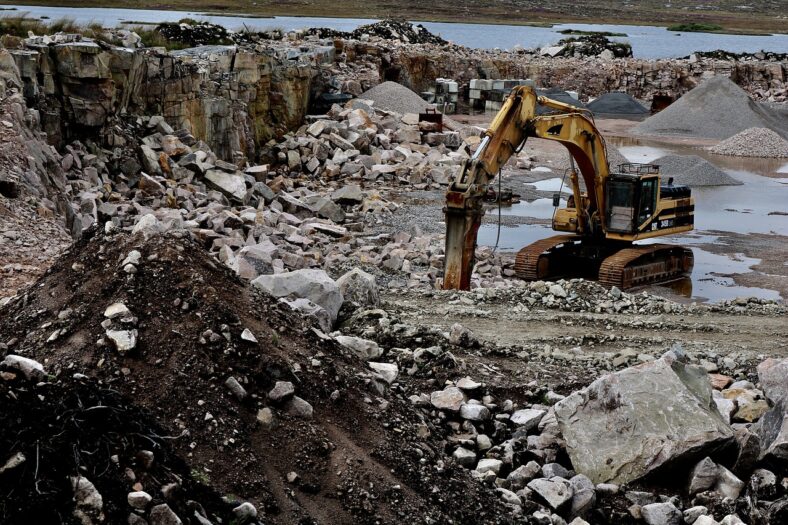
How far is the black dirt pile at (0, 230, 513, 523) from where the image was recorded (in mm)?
5504

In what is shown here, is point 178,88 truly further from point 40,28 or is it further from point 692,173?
point 692,173

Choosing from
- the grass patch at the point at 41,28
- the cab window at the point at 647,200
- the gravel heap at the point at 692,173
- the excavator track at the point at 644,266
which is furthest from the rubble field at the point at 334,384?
the gravel heap at the point at 692,173

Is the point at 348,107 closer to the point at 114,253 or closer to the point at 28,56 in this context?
the point at 28,56

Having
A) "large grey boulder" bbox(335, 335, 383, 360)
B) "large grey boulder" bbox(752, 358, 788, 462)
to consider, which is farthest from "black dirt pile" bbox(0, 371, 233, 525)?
"large grey boulder" bbox(752, 358, 788, 462)

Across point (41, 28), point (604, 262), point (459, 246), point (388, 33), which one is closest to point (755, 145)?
point (388, 33)

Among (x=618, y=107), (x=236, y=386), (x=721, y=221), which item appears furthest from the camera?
(x=618, y=107)

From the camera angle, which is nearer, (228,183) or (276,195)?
(228,183)

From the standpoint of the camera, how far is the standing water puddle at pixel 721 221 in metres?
16.5

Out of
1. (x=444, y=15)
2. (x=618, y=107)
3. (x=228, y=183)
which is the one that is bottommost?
(x=618, y=107)

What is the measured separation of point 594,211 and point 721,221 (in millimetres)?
6876

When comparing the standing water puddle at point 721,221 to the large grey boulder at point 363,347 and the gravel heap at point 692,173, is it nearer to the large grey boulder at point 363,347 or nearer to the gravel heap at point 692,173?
the gravel heap at point 692,173

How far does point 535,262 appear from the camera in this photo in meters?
16.1

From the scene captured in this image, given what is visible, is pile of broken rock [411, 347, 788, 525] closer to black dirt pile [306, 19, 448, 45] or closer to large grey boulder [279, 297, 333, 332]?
large grey boulder [279, 297, 333, 332]

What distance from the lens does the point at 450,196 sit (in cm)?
1345
